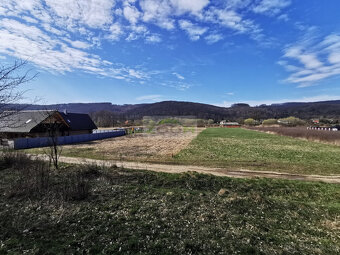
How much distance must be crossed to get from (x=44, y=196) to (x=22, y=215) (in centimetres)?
143

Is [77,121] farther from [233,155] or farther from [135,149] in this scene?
[233,155]

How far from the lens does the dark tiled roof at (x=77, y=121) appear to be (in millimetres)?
37938

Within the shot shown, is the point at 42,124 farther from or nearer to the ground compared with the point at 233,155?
farther from the ground

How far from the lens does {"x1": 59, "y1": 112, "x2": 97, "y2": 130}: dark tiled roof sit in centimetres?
3794

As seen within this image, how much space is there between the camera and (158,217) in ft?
18.8

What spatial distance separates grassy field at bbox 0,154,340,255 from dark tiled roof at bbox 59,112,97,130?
104 feet

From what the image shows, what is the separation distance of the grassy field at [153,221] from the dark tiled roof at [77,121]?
31.7 metres

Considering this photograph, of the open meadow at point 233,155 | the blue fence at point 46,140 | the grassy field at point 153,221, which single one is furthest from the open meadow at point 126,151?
the grassy field at point 153,221

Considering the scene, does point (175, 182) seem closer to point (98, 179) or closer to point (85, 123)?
point (98, 179)

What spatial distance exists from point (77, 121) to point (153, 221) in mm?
40879

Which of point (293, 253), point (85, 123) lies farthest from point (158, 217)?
point (85, 123)

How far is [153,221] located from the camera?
215 inches

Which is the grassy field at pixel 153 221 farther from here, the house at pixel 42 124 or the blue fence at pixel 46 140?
the house at pixel 42 124

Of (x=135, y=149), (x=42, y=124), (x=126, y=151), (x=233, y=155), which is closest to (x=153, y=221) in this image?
(x=233, y=155)
